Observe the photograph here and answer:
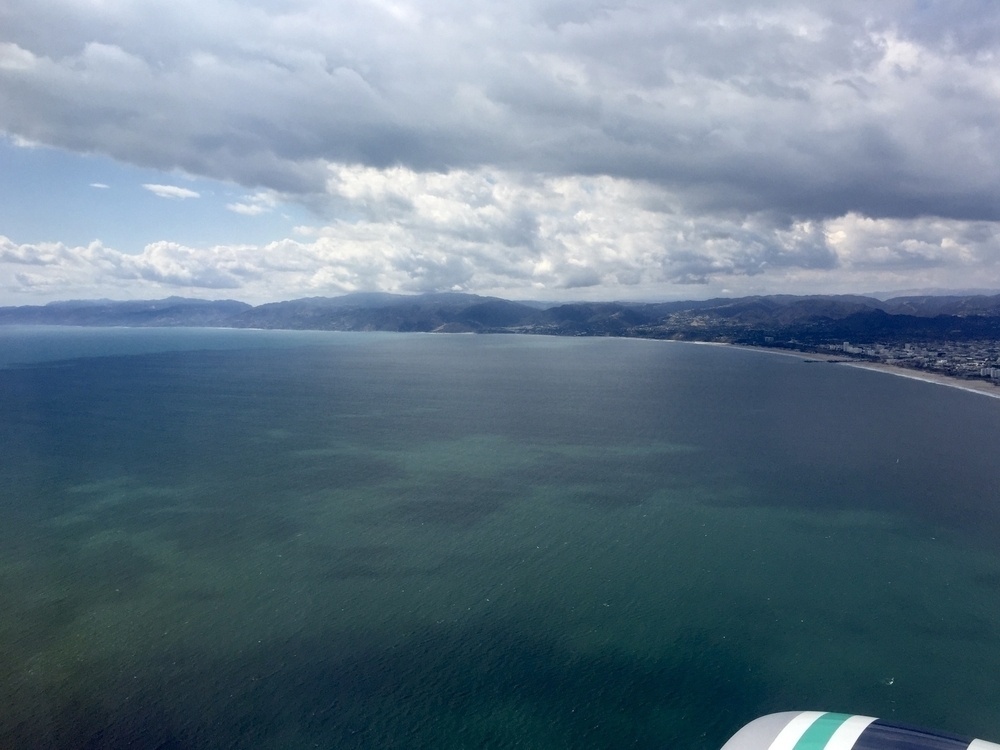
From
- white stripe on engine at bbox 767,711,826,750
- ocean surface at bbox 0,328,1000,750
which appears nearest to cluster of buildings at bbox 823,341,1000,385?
ocean surface at bbox 0,328,1000,750

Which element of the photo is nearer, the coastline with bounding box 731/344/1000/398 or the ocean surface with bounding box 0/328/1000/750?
the ocean surface with bounding box 0/328/1000/750

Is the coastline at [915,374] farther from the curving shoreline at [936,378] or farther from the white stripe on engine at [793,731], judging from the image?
the white stripe on engine at [793,731]

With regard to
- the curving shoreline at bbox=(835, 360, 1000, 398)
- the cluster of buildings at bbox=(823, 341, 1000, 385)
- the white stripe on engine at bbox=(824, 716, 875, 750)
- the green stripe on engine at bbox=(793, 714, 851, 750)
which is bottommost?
the green stripe on engine at bbox=(793, 714, 851, 750)

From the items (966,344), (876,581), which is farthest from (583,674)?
(966,344)

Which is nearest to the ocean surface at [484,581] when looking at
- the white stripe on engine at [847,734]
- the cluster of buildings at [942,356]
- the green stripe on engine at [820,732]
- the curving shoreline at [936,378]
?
the green stripe on engine at [820,732]

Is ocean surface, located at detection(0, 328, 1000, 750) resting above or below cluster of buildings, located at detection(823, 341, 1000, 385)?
below

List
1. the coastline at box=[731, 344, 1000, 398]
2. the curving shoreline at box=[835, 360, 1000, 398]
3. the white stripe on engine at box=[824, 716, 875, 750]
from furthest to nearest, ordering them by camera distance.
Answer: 1. the coastline at box=[731, 344, 1000, 398]
2. the curving shoreline at box=[835, 360, 1000, 398]
3. the white stripe on engine at box=[824, 716, 875, 750]

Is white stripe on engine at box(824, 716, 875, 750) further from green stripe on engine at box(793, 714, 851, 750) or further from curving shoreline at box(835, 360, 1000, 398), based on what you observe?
curving shoreline at box(835, 360, 1000, 398)

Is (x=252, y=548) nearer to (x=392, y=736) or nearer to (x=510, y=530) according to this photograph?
(x=510, y=530)
